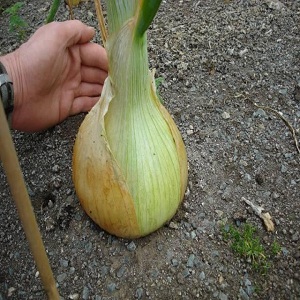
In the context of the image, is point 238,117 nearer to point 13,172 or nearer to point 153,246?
point 153,246

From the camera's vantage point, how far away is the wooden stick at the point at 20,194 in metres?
0.68

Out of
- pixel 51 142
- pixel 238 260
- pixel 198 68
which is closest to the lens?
pixel 238 260

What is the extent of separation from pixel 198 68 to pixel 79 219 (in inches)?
27.6

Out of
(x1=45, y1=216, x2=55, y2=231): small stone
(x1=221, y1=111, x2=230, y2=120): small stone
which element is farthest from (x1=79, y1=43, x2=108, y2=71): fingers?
(x1=45, y1=216, x2=55, y2=231): small stone

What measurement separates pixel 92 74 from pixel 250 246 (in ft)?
2.36

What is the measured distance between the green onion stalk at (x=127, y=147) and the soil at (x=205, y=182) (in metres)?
0.15

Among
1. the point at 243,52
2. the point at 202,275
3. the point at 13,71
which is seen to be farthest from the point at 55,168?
the point at 243,52

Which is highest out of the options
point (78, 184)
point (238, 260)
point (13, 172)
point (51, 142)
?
point (13, 172)

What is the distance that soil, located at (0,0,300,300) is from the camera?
117cm

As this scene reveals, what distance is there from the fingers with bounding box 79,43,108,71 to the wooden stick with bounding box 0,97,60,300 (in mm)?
787

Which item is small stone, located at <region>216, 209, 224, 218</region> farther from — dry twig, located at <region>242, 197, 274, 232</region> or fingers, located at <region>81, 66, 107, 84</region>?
fingers, located at <region>81, 66, 107, 84</region>

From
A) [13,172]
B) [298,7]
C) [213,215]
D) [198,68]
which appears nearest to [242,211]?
[213,215]

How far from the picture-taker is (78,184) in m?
1.14

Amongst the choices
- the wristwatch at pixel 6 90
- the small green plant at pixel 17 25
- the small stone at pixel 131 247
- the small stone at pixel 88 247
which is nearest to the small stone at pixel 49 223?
the small stone at pixel 88 247
